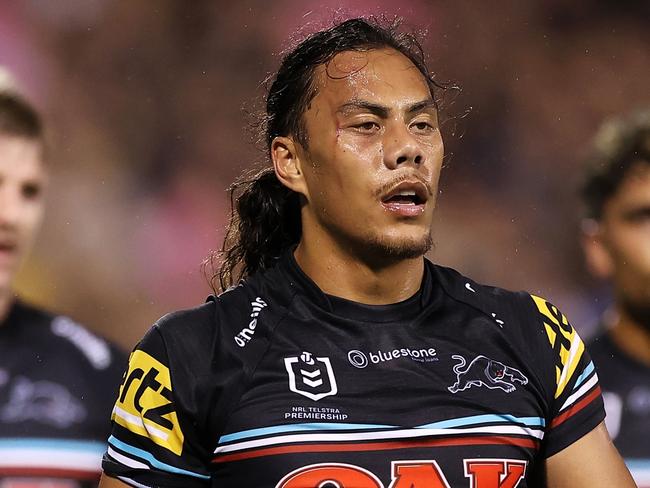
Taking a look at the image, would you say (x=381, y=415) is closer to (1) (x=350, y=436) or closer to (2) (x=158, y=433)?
(1) (x=350, y=436)

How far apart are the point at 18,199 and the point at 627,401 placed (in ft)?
6.27

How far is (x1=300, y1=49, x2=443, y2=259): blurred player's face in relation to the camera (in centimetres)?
210

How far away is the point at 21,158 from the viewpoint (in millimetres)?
2836

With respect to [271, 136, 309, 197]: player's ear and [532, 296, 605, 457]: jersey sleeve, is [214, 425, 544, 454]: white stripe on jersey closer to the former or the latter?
[532, 296, 605, 457]: jersey sleeve

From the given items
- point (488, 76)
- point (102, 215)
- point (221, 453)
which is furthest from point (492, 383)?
point (488, 76)

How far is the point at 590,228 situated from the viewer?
3467 mm

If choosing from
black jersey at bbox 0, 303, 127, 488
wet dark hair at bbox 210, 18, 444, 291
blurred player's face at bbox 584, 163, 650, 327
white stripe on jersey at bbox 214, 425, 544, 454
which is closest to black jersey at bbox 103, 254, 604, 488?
white stripe on jersey at bbox 214, 425, 544, 454

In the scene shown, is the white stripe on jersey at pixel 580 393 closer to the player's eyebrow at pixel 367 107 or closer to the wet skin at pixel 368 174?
the wet skin at pixel 368 174

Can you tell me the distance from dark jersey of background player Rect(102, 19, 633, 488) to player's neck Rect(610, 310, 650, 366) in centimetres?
123

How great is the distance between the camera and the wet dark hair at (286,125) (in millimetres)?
2293

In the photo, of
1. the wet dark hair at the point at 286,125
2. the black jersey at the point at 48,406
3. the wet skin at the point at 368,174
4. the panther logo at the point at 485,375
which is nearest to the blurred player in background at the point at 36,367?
the black jersey at the point at 48,406

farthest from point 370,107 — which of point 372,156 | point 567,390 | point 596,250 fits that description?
point 596,250

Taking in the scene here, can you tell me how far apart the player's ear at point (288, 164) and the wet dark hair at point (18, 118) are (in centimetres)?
88

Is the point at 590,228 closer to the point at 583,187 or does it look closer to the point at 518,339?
the point at 583,187
